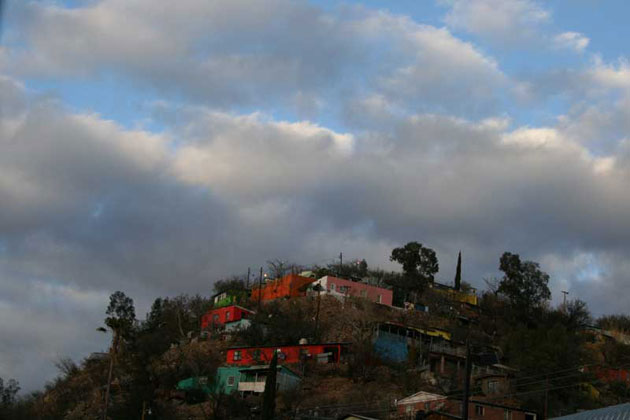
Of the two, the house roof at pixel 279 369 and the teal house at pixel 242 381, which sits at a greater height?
the house roof at pixel 279 369

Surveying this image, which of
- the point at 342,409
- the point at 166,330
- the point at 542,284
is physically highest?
the point at 542,284

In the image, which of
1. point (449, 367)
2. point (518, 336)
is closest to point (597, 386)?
point (518, 336)

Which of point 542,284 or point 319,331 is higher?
point 542,284

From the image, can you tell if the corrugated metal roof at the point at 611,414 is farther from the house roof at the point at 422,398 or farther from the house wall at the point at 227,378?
the house wall at the point at 227,378

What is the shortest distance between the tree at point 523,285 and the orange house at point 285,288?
2707 cm

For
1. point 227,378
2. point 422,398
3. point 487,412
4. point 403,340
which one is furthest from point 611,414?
point 403,340

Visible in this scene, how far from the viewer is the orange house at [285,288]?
347 feet

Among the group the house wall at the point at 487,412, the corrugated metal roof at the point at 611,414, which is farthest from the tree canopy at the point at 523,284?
the corrugated metal roof at the point at 611,414

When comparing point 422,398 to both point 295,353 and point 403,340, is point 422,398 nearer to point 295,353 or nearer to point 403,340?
point 295,353

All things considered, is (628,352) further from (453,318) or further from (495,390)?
(495,390)

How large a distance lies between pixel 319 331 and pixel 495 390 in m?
22.6

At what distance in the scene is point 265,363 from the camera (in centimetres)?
8512

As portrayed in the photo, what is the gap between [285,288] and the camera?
351 feet

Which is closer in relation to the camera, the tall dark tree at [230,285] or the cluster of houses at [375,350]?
the cluster of houses at [375,350]
